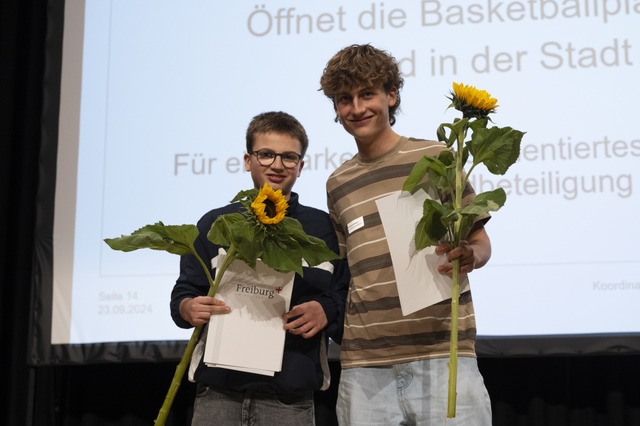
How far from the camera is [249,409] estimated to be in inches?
65.1

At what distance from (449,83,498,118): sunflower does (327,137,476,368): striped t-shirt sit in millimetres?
248

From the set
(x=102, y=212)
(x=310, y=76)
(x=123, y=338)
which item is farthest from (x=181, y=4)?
(x=123, y=338)

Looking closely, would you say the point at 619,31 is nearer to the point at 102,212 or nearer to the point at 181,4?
the point at 181,4

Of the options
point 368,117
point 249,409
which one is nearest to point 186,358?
point 249,409

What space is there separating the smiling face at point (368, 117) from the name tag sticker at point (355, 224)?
0.16 meters

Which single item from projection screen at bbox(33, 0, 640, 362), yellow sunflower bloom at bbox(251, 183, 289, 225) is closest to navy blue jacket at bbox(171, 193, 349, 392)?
yellow sunflower bloom at bbox(251, 183, 289, 225)

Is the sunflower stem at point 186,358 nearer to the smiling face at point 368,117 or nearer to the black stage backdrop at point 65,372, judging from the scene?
the smiling face at point 368,117

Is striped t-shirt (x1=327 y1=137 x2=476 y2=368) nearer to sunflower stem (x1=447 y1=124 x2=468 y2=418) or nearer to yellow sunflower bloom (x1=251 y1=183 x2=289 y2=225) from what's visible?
sunflower stem (x1=447 y1=124 x2=468 y2=418)

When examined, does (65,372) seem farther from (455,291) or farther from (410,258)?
(455,291)

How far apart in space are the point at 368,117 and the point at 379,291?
0.39 m

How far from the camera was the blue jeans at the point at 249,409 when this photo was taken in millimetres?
1651

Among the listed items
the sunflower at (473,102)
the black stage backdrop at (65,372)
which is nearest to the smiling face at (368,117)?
the sunflower at (473,102)

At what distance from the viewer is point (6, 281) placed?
3209 mm

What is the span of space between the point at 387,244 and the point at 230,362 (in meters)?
0.41
